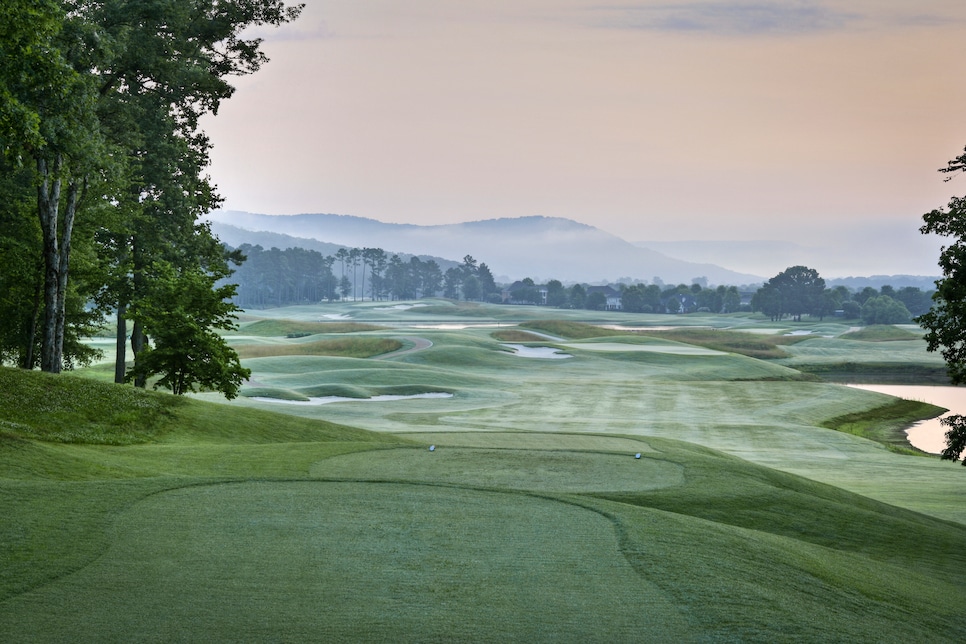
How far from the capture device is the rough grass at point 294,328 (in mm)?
125375

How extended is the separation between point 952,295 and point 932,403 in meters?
53.0

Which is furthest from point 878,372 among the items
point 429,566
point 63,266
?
point 429,566

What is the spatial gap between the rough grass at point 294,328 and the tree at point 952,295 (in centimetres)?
10214

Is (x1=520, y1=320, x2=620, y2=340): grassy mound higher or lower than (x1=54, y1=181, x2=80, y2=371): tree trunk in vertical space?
lower

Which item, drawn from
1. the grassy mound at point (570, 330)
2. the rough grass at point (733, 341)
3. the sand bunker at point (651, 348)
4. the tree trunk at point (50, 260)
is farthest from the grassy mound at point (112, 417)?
the grassy mound at point (570, 330)

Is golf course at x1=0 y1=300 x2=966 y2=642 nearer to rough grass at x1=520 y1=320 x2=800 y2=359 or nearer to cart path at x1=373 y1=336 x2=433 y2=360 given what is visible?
cart path at x1=373 y1=336 x2=433 y2=360

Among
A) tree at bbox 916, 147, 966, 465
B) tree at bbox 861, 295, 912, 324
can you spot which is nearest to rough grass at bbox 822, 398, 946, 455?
tree at bbox 916, 147, 966, 465

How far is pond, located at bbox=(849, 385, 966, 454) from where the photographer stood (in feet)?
170

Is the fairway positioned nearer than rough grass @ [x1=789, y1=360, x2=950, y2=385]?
Yes

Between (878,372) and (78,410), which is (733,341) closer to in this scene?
(878,372)

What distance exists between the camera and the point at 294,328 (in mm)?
130500

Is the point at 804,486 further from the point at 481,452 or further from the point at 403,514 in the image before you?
the point at 403,514

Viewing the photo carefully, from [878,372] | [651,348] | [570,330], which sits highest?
[570,330]

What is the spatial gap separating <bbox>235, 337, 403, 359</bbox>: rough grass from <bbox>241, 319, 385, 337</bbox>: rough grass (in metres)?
27.7
